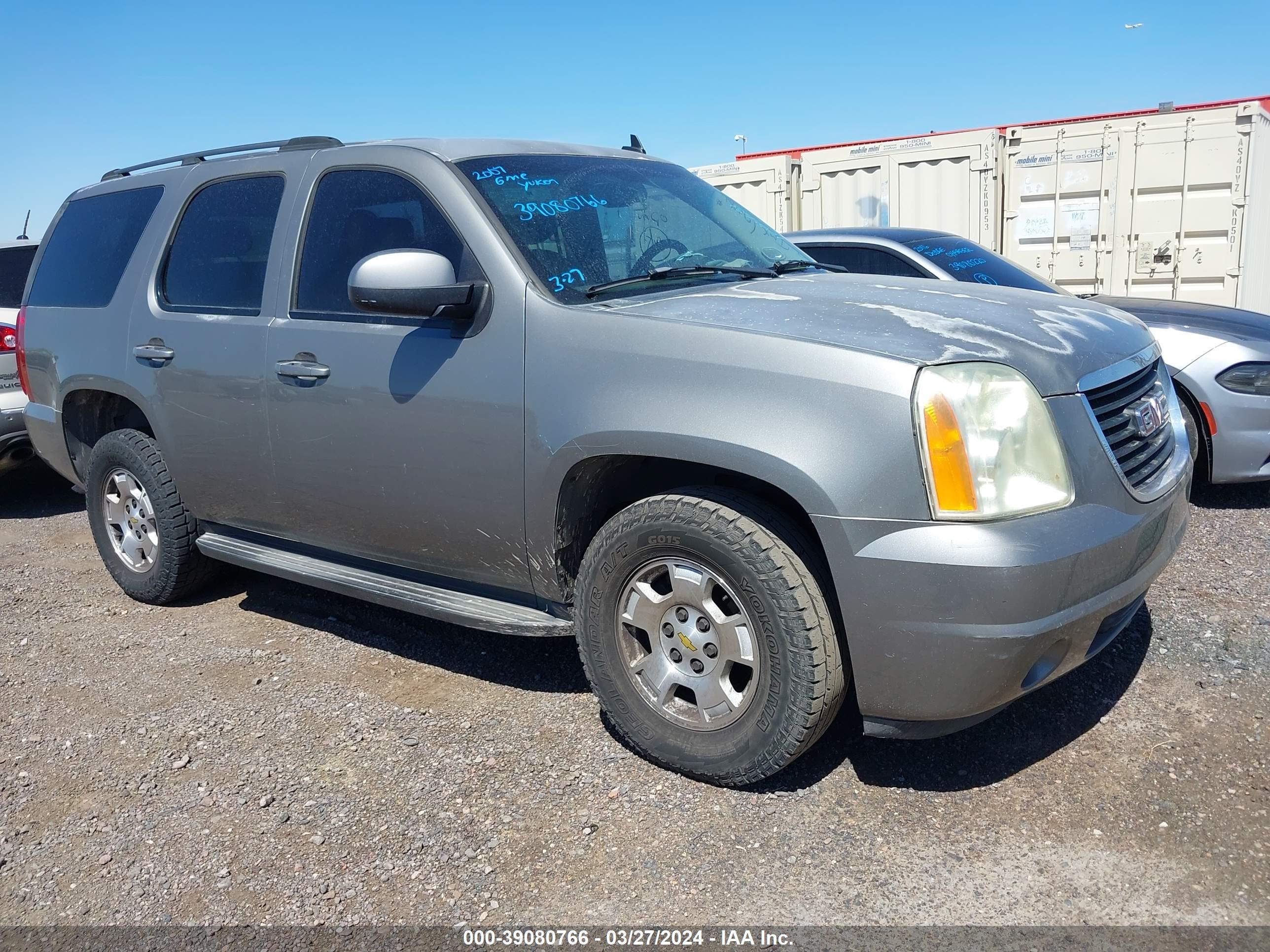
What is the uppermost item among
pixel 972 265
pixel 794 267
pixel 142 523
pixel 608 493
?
pixel 794 267

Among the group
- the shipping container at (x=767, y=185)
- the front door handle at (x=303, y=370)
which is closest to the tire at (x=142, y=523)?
the front door handle at (x=303, y=370)

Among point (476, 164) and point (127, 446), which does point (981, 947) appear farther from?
point (127, 446)

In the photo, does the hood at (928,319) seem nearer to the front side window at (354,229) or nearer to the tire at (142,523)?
the front side window at (354,229)

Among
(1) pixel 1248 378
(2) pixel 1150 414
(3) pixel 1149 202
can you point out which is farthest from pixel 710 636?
(3) pixel 1149 202

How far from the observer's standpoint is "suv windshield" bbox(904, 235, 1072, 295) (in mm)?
5906

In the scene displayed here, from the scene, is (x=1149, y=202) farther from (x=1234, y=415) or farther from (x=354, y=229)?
(x=354, y=229)

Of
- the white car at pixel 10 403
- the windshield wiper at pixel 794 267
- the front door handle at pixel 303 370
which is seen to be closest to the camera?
the front door handle at pixel 303 370

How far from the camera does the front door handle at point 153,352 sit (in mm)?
4250

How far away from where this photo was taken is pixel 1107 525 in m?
2.66

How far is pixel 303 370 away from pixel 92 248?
1.95 metres

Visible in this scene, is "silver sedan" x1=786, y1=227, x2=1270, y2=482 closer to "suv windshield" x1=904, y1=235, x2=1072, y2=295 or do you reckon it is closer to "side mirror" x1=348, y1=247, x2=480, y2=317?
"suv windshield" x1=904, y1=235, x2=1072, y2=295

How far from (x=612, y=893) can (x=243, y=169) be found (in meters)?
3.19

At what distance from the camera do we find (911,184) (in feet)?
39.2

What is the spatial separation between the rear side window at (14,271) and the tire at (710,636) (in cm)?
614
